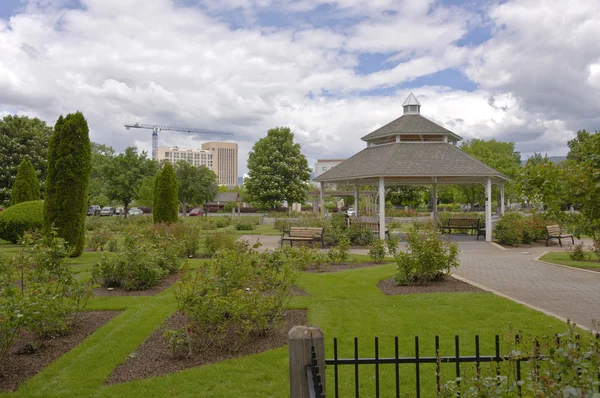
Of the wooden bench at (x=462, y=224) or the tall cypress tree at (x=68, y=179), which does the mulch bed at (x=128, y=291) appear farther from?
the wooden bench at (x=462, y=224)

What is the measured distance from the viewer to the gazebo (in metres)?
19.7

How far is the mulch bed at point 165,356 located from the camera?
5.10 meters

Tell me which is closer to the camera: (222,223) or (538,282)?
(538,282)

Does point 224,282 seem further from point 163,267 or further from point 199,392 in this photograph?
point 163,267

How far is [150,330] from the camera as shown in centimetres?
658

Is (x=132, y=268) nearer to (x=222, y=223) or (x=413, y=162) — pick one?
(x=413, y=162)

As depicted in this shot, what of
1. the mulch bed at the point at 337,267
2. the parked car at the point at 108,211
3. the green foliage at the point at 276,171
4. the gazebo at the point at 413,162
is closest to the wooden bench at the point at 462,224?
the gazebo at the point at 413,162

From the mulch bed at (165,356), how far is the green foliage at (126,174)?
135ft

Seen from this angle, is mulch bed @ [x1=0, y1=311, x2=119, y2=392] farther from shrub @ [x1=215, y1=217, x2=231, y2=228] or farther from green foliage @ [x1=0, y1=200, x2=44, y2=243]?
shrub @ [x1=215, y1=217, x2=231, y2=228]

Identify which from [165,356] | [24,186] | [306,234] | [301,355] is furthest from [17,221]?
[301,355]

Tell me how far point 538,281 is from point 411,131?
13.4m

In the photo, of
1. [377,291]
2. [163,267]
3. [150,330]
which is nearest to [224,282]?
[150,330]

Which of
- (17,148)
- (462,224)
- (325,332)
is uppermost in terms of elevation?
(17,148)

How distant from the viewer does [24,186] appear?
76.7ft
